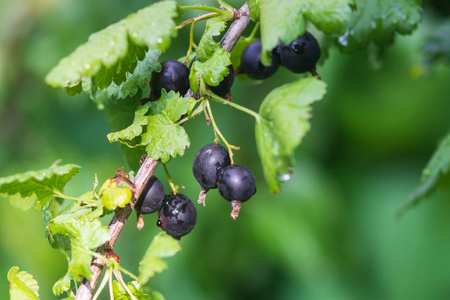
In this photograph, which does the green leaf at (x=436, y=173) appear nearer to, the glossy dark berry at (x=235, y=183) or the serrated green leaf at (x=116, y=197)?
the glossy dark berry at (x=235, y=183)

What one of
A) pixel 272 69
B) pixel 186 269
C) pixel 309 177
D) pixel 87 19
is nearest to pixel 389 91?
pixel 309 177

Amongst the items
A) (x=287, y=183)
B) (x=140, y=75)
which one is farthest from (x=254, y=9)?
(x=287, y=183)

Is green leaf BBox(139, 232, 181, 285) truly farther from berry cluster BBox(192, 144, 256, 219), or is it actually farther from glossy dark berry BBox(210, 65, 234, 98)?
glossy dark berry BBox(210, 65, 234, 98)

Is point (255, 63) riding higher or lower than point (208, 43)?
lower

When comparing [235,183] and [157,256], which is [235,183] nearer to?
[235,183]

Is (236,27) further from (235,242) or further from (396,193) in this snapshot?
(396,193)

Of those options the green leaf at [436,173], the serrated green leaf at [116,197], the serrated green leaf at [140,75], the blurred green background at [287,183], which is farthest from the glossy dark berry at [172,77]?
the blurred green background at [287,183]
